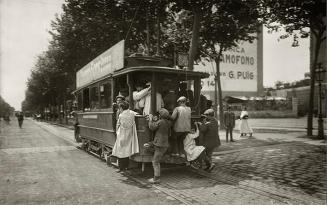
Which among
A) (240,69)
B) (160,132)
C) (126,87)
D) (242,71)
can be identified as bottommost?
(160,132)

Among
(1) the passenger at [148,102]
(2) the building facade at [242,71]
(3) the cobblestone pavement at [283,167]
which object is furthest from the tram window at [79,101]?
(2) the building facade at [242,71]

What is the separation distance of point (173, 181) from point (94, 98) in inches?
191

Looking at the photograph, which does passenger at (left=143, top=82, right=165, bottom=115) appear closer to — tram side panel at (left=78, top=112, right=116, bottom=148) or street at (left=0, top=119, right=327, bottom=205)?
tram side panel at (left=78, top=112, right=116, bottom=148)

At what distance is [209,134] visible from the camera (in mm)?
8508

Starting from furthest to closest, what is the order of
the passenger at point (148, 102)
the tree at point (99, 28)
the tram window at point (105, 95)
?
the tree at point (99, 28) → the tram window at point (105, 95) → the passenger at point (148, 102)

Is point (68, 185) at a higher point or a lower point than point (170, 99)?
lower

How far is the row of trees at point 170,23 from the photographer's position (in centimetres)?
1241

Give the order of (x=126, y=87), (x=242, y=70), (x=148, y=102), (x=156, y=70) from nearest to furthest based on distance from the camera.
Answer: (x=156, y=70)
(x=148, y=102)
(x=126, y=87)
(x=242, y=70)

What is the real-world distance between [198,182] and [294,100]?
36.2 meters

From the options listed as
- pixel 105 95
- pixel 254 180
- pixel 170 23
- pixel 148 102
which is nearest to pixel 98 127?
pixel 105 95

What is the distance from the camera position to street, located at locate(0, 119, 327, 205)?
607 centimetres

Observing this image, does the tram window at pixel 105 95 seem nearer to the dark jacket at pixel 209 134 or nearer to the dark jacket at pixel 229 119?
the dark jacket at pixel 209 134

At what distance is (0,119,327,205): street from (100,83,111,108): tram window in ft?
6.02

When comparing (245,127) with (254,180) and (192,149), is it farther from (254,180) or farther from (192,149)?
(254,180)
